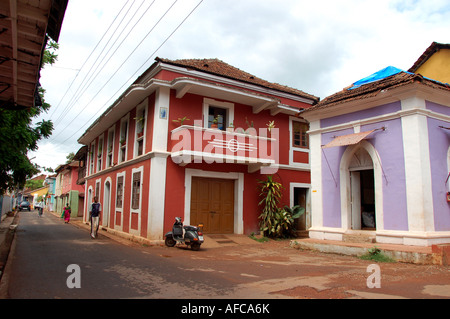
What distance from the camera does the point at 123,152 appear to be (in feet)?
58.9

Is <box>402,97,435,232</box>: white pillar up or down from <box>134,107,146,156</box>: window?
down

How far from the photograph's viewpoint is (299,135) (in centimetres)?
1741

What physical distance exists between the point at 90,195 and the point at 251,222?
49.1ft

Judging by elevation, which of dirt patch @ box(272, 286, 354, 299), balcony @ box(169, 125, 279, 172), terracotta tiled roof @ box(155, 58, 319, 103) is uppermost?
terracotta tiled roof @ box(155, 58, 319, 103)

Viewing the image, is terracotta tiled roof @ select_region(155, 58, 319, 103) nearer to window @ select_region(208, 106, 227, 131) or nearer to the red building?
the red building

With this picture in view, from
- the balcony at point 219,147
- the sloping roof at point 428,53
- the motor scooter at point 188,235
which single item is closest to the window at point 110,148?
the balcony at point 219,147

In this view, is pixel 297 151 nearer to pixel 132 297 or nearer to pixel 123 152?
pixel 123 152

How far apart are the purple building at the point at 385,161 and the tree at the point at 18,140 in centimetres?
991

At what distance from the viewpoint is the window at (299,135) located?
17.2m

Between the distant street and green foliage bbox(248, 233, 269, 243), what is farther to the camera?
green foliage bbox(248, 233, 269, 243)

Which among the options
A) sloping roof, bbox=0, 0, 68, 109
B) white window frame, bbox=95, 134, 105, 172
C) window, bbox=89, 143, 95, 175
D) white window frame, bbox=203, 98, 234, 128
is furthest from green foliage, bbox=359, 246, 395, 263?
window, bbox=89, 143, 95, 175

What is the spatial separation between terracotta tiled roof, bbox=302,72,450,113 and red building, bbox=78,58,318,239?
3719 mm

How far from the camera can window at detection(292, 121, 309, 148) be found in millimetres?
17156

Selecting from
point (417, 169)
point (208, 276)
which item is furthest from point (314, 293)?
point (417, 169)
